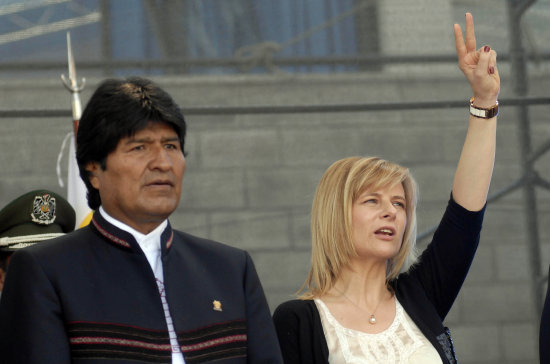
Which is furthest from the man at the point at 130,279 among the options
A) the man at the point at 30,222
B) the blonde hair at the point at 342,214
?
the man at the point at 30,222

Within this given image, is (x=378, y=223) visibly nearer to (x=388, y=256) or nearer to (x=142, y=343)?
(x=388, y=256)

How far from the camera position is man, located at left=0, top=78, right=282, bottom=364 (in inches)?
75.5

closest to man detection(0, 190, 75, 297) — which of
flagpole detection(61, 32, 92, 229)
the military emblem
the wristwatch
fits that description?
the military emblem

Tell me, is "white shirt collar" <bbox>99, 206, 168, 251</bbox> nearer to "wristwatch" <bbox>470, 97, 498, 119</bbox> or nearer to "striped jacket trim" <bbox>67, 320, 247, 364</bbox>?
"striped jacket trim" <bbox>67, 320, 247, 364</bbox>

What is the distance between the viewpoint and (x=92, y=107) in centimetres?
206

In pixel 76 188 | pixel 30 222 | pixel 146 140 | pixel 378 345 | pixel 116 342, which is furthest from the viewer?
pixel 76 188

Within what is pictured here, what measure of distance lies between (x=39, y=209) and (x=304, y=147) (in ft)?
5.48

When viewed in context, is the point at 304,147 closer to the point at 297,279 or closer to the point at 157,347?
the point at 297,279

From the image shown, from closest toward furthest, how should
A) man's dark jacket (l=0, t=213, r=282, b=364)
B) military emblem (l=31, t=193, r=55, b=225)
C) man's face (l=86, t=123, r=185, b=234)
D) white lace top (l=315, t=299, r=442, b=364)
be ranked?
1. man's dark jacket (l=0, t=213, r=282, b=364)
2. man's face (l=86, t=123, r=185, b=234)
3. white lace top (l=315, t=299, r=442, b=364)
4. military emblem (l=31, t=193, r=55, b=225)

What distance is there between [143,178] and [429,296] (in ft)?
3.45

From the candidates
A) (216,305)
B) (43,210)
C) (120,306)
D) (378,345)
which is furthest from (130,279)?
(43,210)

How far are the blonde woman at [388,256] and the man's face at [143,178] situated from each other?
2.30ft

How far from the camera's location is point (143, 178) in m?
2.01

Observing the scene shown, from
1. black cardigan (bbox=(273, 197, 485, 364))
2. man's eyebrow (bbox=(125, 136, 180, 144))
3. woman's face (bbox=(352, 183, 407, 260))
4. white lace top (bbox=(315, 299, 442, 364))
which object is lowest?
white lace top (bbox=(315, 299, 442, 364))
